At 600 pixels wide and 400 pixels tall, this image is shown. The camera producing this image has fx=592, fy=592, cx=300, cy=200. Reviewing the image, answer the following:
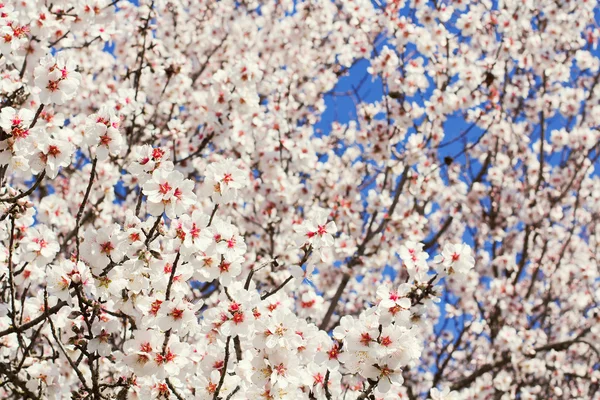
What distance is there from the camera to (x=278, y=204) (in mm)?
7184

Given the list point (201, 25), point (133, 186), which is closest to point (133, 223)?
point (133, 186)

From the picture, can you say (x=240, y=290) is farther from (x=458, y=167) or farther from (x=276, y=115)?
(x=458, y=167)

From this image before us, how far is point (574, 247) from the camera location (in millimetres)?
10922

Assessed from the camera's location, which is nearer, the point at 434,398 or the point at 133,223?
the point at 133,223

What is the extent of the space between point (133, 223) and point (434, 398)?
6.49 ft

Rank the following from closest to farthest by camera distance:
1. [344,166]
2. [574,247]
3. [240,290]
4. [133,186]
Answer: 1. [240,290]
2. [133,186]
3. [344,166]
4. [574,247]

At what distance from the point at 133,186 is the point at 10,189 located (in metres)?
2.96

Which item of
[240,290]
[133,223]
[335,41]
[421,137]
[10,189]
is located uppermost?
[335,41]

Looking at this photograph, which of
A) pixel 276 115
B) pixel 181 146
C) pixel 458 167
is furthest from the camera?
pixel 458 167

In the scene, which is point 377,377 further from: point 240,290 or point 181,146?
point 181,146

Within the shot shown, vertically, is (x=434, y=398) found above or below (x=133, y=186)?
below

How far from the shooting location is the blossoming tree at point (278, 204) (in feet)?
9.41

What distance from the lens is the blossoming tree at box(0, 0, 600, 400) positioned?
2.87 metres

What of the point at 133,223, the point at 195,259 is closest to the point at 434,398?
the point at 195,259
